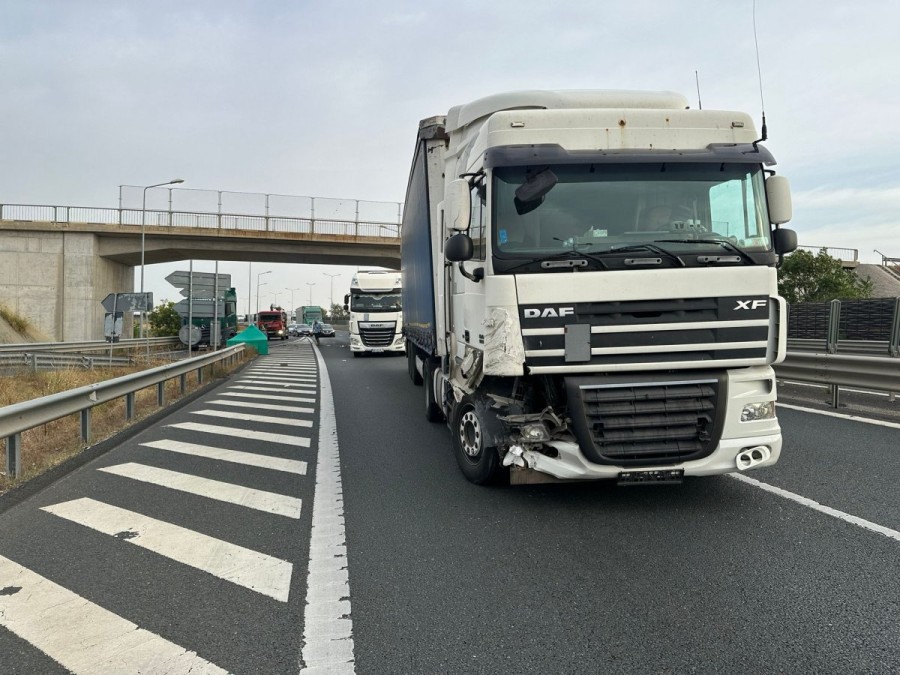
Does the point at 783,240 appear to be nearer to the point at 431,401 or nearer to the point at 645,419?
the point at 645,419

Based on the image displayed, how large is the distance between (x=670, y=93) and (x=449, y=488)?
4227 millimetres

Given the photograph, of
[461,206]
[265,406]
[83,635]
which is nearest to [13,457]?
[83,635]

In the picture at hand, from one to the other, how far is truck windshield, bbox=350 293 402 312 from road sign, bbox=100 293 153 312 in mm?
8132

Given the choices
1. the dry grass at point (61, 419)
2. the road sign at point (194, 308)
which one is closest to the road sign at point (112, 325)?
the dry grass at point (61, 419)

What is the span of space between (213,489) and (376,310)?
63.1 feet

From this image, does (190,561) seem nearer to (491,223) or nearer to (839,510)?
(491,223)

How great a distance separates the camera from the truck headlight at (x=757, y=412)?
15.5ft

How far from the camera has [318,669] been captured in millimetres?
2729

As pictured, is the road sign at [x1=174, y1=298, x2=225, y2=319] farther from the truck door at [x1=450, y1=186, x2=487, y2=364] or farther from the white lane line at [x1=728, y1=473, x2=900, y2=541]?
the white lane line at [x1=728, y1=473, x2=900, y2=541]

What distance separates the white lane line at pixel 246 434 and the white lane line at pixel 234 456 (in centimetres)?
68

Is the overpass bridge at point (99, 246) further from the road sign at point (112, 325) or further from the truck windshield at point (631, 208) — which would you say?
the truck windshield at point (631, 208)

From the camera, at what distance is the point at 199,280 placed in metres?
21.2

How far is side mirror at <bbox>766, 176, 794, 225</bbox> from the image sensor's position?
5.03m

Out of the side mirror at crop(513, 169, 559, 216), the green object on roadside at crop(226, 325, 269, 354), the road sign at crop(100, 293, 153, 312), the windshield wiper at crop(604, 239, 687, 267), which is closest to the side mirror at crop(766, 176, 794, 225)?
the windshield wiper at crop(604, 239, 687, 267)
